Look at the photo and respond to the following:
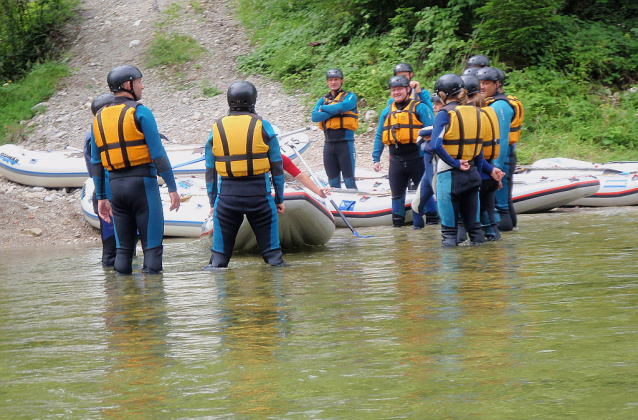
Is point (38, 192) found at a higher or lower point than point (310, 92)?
lower

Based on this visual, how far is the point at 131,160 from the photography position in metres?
5.56

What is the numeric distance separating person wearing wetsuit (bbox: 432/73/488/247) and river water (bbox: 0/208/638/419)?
49 cm

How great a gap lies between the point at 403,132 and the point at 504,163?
1.32 m

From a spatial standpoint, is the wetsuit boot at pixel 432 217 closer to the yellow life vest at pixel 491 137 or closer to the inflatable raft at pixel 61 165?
the yellow life vest at pixel 491 137

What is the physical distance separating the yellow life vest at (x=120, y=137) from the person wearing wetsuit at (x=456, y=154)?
2468mm

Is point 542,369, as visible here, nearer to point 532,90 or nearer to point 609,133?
point 609,133

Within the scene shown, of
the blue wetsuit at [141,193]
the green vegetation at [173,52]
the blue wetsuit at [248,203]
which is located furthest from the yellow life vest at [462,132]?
the green vegetation at [173,52]

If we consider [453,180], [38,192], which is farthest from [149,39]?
[453,180]

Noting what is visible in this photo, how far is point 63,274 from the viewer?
21.6 feet

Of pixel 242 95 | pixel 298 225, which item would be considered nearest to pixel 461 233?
pixel 298 225

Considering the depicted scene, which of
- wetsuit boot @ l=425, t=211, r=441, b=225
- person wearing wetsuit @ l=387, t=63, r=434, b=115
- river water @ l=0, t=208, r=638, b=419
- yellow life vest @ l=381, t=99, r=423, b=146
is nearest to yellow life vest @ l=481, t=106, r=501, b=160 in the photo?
river water @ l=0, t=208, r=638, b=419

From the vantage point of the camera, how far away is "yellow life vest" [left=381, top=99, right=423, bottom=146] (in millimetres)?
8594

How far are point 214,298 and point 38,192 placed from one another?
329 inches

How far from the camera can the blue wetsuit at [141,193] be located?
5543 millimetres
